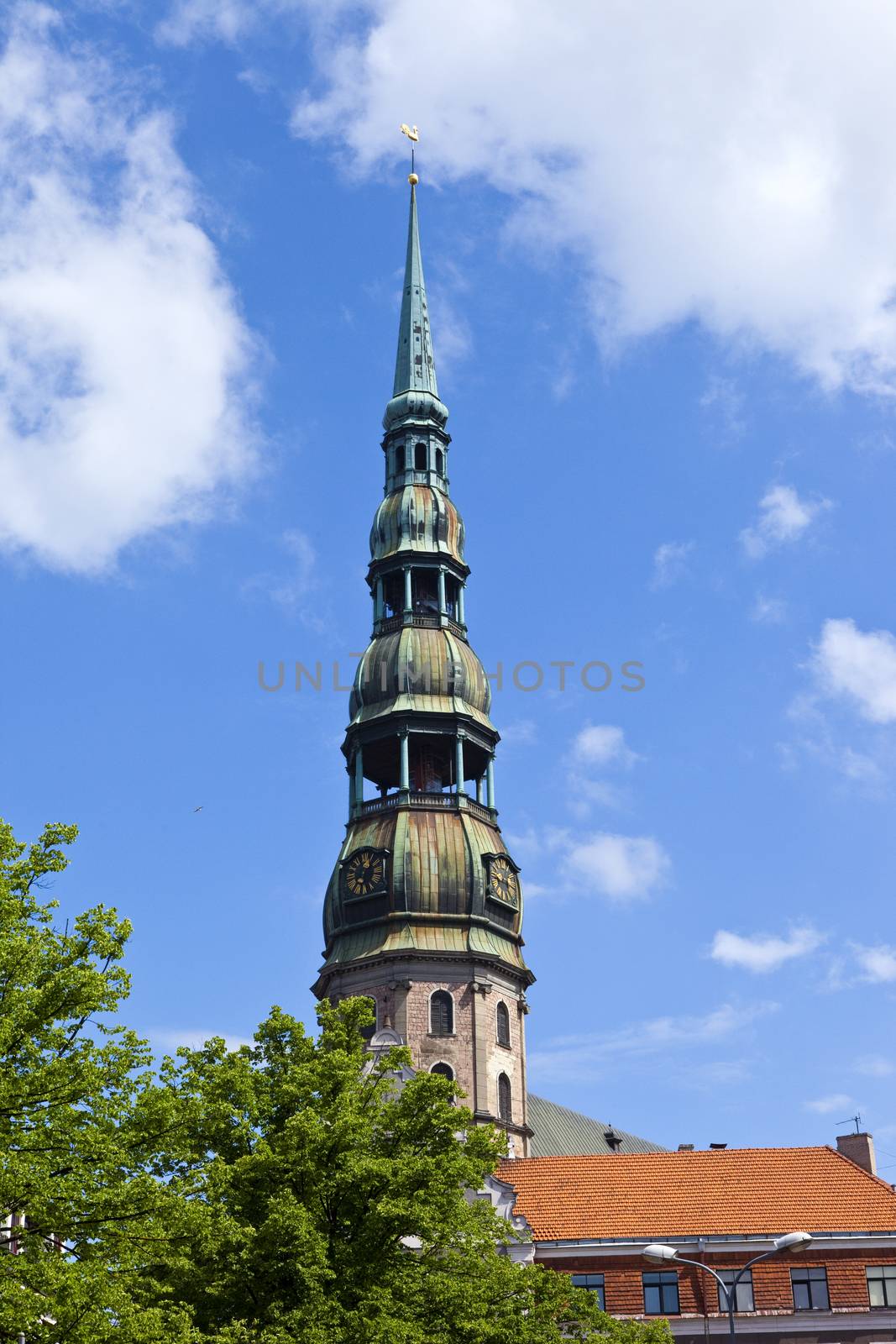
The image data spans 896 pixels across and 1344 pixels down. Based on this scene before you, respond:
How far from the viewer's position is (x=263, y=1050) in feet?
144

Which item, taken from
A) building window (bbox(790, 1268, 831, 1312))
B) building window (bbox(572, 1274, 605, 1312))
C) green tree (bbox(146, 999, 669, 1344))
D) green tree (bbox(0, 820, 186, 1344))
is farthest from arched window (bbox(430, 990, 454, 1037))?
green tree (bbox(0, 820, 186, 1344))

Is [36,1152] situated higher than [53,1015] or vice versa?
[53,1015]

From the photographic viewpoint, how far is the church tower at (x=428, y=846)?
81812mm

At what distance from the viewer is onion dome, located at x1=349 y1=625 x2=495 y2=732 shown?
287ft

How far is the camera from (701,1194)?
6362 cm

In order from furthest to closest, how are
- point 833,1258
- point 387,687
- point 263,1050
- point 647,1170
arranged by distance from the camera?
1. point 387,687
2. point 647,1170
3. point 833,1258
4. point 263,1050

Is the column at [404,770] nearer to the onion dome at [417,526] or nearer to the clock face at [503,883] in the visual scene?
the clock face at [503,883]

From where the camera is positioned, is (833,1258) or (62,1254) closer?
(62,1254)

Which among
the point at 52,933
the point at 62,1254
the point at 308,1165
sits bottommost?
the point at 62,1254

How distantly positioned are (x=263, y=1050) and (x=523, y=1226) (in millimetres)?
20919

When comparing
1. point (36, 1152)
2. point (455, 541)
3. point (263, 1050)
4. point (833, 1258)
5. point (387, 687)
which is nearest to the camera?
point (36, 1152)

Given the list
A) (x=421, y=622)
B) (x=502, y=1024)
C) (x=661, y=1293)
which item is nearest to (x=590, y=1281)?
(x=661, y=1293)

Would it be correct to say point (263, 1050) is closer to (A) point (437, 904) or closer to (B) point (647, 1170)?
(B) point (647, 1170)

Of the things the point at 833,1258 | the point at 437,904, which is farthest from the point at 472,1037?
the point at 833,1258
